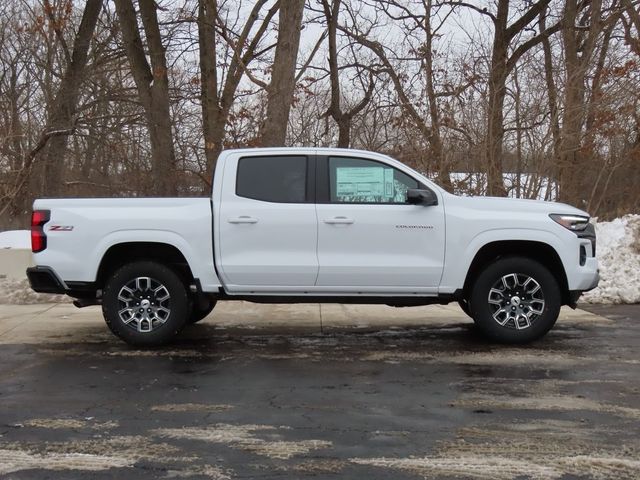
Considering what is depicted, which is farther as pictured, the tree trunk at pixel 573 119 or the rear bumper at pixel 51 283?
the tree trunk at pixel 573 119

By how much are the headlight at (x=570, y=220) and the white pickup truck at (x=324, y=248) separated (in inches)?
0.5

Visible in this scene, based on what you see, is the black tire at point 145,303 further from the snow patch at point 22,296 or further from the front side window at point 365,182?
the snow patch at point 22,296

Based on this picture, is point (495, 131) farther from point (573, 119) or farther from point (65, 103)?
point (65, 103)

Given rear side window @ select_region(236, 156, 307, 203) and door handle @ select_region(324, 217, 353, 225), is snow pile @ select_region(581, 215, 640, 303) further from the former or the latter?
rear side window @ select_region(236, 156, 307, 203)

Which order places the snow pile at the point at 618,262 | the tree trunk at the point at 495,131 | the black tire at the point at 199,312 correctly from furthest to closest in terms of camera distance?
the tree trunk at the point at 495,131 → the snow pile at the point at 618,262 → the black tire at the point at 199,312

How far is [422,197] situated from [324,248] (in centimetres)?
112

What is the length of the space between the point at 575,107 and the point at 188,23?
1078 centimetres

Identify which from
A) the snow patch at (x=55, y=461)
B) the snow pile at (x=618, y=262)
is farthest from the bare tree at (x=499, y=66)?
the snow patch at (x=55, y=461)

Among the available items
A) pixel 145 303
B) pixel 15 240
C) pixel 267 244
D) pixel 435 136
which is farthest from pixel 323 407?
pixel 435 136

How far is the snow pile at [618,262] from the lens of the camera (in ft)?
31.3

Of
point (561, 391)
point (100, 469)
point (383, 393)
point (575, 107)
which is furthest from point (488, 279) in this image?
point (575, 107)

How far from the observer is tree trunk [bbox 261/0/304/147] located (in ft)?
40.4

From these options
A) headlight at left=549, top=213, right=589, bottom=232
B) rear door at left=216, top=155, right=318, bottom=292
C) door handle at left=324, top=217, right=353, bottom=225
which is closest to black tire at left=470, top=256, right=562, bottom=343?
headlight at left=549, top=213, right=589, bottom=232

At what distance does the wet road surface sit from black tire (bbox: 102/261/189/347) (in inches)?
8.4
